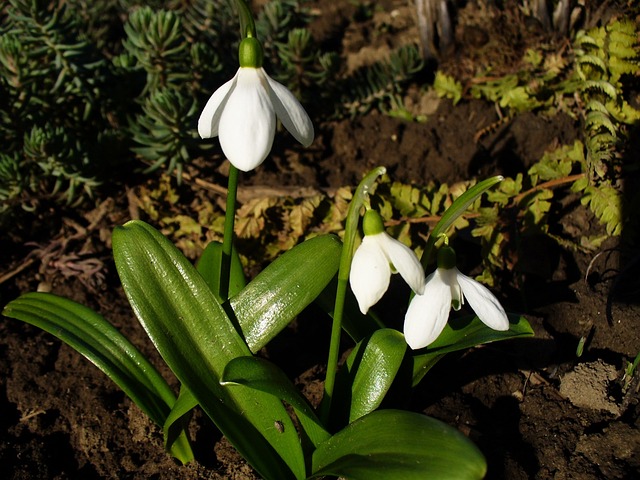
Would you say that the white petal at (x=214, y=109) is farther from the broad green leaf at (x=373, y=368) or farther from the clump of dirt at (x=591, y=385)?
the clump of dirt at (x=591, y=385)

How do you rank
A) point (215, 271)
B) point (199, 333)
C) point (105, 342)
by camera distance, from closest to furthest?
point (199, 333) < point (105, 342) < point (215, 271)

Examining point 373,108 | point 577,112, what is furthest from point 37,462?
point 577,112

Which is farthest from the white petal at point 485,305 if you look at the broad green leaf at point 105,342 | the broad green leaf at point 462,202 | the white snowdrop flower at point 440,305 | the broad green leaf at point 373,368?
the broad green leaf at point 105,342

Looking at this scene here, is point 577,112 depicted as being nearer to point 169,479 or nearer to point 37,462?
point 169,479

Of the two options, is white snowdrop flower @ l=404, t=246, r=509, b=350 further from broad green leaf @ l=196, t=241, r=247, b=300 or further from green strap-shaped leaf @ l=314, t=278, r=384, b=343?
broad green leaf @ l=196, t=241, r=247, b=300

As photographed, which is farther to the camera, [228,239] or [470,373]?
[470,373]

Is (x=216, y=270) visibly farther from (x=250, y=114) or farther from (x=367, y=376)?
(x=250, y=114)

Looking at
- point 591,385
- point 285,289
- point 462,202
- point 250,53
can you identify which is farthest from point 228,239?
point 591,385
